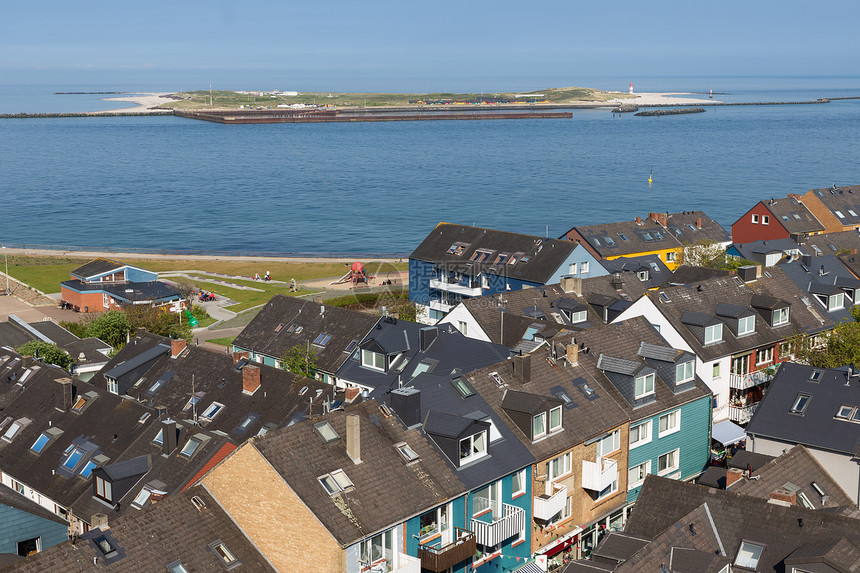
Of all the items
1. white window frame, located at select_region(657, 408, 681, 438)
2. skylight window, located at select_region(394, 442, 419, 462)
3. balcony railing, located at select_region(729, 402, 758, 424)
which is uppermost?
skylight window, located at select_region(394, 442, 419, 462)

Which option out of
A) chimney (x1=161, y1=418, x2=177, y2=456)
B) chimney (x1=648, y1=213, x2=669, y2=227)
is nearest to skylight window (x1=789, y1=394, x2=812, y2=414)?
chimney (x1=161, y1=418, x2=177, y2=456)

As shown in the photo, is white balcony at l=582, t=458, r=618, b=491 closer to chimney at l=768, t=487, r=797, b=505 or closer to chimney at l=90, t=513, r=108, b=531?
chimney at l=768, t=487, r=797, b=505

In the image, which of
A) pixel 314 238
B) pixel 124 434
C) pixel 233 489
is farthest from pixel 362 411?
pixel 314 238

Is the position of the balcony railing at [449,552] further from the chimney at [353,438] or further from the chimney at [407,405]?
the chimney at [407,405]

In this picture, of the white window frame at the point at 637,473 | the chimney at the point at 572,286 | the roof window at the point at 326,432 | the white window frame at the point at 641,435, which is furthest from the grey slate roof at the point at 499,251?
the roof window at the point at 326,432

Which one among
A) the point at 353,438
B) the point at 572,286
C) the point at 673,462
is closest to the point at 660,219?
the point at 572,286

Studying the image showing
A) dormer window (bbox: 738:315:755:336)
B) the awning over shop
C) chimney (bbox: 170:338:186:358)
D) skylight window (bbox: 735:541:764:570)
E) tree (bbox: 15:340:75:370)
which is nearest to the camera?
skylight window (bbox: 735:541:764:570)

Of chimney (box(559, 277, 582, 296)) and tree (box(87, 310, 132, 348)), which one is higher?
chimney (box(559, 277, 582, 296))
